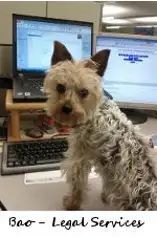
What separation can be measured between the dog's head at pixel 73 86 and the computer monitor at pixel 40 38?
1.43ft

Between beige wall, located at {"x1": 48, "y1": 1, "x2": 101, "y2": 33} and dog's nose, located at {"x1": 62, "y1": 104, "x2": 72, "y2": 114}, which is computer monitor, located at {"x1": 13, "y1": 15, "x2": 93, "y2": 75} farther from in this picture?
dog's nose, located at {"x1": 62, "y1": 104, "x2": 72, "y2": 114}

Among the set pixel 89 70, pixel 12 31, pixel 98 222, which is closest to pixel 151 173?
pixel 98 222

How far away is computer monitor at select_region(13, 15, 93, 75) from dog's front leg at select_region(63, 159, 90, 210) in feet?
1.71

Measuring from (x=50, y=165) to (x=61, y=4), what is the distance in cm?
73

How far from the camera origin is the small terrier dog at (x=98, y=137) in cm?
81

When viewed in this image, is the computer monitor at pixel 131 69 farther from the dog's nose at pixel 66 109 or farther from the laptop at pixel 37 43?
the dog's nose at pixel 66 109

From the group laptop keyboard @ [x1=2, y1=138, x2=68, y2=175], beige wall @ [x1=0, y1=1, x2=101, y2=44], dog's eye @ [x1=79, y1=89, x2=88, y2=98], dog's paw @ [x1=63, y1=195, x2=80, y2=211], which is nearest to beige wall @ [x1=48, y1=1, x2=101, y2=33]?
beige wall @ [x1=0, y1=1, x2=101, y2=44]

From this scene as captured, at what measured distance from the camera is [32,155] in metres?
1.05

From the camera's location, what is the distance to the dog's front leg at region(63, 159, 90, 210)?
2.89 feet

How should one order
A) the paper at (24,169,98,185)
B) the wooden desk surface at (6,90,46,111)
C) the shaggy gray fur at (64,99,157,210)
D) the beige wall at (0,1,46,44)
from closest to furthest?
the shaggy gray fur at (64,99,157,210), the paper at (24,169,98,185), the wooden desk surface at (6,90,46,111), the beige wall at (0,1,46,44)

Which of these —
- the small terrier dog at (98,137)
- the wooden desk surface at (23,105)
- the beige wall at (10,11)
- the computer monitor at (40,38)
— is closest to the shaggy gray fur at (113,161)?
the small terrier dog at (98,137)

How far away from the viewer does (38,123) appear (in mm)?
1391

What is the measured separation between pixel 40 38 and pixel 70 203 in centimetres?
71

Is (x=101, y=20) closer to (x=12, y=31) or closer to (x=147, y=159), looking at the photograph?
(x=12, y=31)
